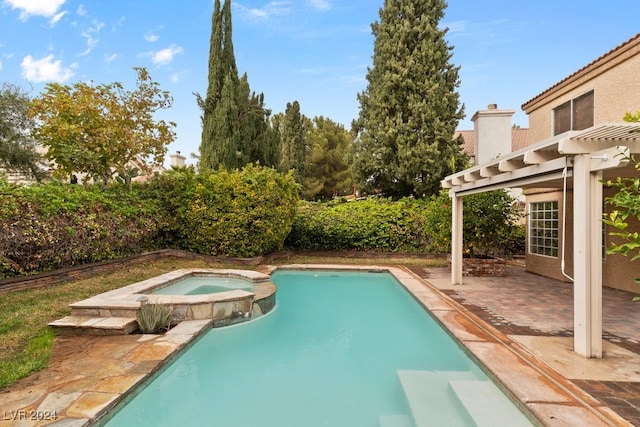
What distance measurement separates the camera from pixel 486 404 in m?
3.64

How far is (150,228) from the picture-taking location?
39.2ft

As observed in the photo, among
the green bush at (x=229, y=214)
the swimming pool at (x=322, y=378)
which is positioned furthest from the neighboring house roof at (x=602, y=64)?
the green bush at (x=229, y=214)

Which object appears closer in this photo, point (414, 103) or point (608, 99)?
point (608, 99)

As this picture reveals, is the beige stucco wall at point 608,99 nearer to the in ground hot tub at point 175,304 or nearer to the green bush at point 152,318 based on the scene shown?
the in ground hot tub at point 175,304

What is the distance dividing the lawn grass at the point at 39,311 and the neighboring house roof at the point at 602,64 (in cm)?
1141

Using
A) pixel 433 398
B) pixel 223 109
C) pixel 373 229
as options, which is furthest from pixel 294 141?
pixel 433 398

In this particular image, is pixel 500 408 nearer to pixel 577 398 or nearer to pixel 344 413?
pixel 577 398

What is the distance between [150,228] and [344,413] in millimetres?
10085

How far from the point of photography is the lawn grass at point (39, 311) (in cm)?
432

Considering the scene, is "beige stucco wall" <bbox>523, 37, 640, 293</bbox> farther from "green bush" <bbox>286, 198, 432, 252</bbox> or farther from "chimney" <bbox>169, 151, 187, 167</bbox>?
"chimney" <bbox>169, 151, 187, 167</bbox>

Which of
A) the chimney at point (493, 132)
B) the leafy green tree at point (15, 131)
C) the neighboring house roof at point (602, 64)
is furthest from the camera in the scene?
the chimney at point (493, 132)

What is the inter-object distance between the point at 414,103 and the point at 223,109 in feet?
34.4

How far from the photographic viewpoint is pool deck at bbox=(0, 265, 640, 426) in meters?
3.30

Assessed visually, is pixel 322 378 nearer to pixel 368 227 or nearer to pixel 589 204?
pixel 589 204
